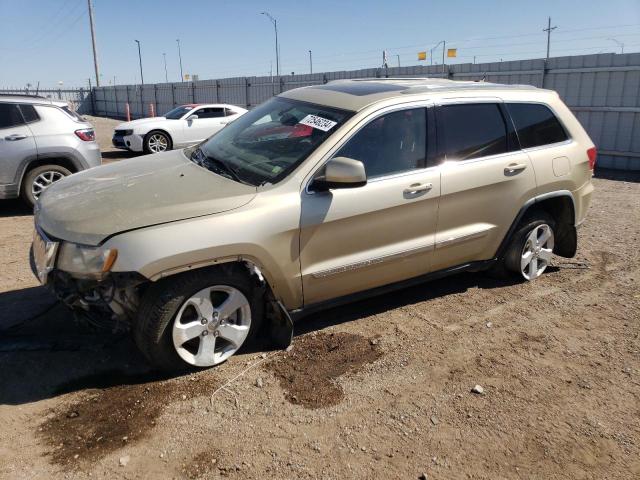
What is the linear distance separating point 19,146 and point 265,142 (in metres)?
4.90

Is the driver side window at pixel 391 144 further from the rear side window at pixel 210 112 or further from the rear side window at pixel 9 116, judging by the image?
the rear side window at pixel 210 112

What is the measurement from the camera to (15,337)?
3.91 m

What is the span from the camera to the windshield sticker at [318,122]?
3834mm

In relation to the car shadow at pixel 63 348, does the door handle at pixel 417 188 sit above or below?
above

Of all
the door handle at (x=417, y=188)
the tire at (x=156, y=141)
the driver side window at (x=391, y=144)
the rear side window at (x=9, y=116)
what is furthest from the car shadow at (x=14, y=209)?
the door handle at (x=417, y=188)

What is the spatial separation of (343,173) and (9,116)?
6.06 m

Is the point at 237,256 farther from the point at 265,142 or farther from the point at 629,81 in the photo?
the point at 629,81

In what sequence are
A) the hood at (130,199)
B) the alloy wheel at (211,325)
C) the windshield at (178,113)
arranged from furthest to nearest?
the windshield at (178,113)
the alloy wheel at (211,325)
the hood at (130,199)

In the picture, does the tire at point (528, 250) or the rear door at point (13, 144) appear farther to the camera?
the rear door at point (13, 144)

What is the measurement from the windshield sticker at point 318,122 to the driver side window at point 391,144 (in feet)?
0.67

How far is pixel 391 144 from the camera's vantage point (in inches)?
157

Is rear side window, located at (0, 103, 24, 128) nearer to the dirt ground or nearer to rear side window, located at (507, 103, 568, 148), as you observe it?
the dirt ground

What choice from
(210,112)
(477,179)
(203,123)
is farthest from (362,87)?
(210,112)

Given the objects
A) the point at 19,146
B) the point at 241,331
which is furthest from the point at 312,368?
the point at 19,146
